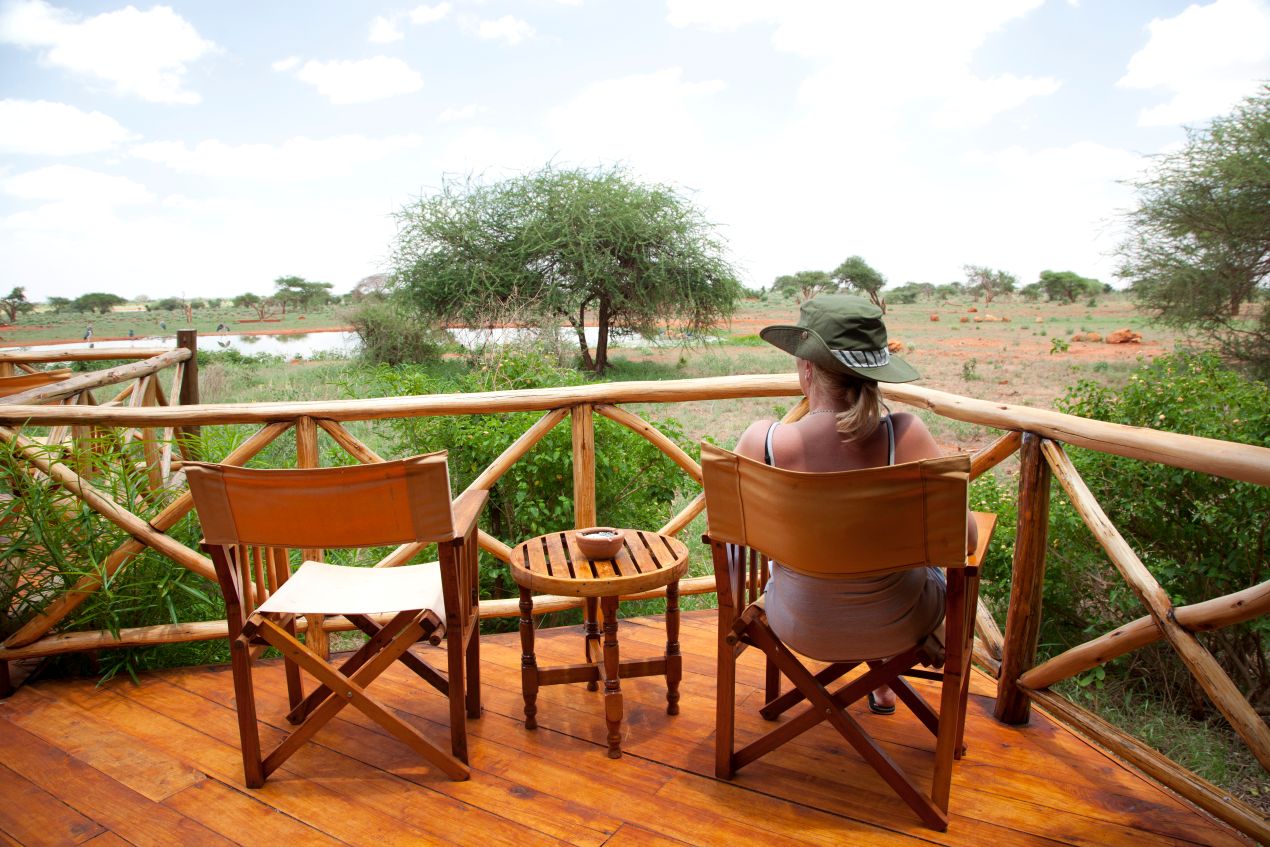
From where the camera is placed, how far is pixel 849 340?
1.76 meters

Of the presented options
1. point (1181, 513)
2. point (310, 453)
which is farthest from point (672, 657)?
point (1181, 513)

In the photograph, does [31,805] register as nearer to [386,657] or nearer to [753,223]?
[386,657]

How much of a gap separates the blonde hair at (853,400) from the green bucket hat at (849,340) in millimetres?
27

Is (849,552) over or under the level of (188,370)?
under

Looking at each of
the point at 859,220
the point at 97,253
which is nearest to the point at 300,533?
the point at 97,253

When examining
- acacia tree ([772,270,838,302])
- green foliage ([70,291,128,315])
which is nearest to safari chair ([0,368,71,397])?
acacia tree ([772,270,838,302])

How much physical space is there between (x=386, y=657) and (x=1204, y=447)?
6.01 ft

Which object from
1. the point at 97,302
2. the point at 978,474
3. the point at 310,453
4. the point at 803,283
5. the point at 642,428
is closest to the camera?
the point at 978,474

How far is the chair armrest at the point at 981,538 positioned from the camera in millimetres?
1846

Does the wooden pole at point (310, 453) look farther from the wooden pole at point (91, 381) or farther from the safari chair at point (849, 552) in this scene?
the safari chair at point (849, 552)

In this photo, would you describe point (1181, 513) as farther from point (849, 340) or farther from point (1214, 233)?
point (1214, 233)

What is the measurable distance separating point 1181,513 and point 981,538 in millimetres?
2238

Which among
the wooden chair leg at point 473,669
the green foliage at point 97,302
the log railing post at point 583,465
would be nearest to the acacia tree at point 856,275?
the green foliage at point 97,302

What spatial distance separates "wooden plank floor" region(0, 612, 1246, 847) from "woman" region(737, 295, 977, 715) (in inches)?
16.4
